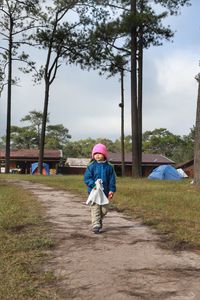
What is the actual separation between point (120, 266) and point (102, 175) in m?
2.58

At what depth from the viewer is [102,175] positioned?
25.1 ft

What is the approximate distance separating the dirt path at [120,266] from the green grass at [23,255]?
6.6 inches

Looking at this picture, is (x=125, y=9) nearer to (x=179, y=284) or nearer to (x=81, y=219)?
(x=81, y=219)

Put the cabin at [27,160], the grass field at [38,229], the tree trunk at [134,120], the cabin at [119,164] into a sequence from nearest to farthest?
the grass field at [38,229]
the tree trunk at [134,120]
the cabin at [27,160]
the cabin at [119,164]

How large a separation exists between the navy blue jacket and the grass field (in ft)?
3.26

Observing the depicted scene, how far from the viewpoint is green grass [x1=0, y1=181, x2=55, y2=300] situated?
14.3ft

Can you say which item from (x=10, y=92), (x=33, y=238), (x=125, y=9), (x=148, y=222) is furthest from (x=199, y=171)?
(x=10, y=92)

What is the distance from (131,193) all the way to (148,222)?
5235 millimetres

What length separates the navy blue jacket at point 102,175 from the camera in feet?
25.1

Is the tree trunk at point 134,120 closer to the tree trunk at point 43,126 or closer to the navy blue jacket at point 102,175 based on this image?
the tree trunk at point 43,126

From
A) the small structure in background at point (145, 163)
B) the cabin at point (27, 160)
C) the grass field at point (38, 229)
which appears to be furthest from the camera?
the small structure in background at point (145, 163)

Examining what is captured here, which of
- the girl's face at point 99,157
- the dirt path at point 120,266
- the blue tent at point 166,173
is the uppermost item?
the girl's face at point 99,157

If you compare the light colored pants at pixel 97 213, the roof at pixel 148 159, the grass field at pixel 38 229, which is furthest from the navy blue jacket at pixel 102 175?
the roof at pixel 148 159

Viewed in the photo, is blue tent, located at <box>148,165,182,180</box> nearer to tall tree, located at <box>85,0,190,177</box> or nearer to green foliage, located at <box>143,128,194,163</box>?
tall tree, located at <box>85,0,190,177</box>
